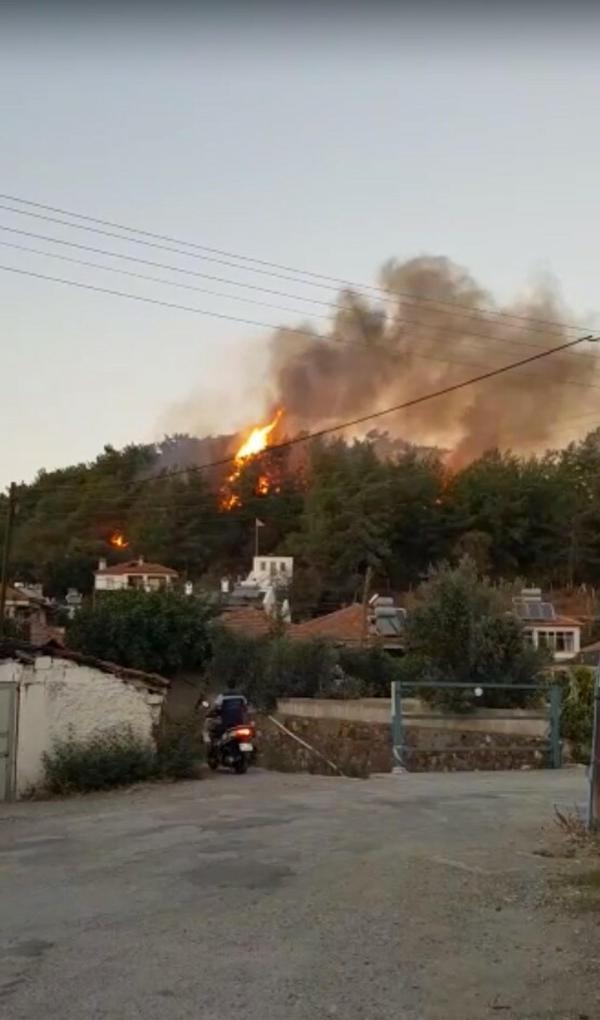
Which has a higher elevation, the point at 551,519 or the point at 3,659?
the point at 551,519

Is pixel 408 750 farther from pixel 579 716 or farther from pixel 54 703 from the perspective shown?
pixel 54 703

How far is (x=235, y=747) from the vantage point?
1870 cm

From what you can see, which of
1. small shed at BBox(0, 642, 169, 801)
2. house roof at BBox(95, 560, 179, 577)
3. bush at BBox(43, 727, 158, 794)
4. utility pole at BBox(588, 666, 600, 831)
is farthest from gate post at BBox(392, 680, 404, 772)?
house roof at BBox(95, 560, 179, 577)

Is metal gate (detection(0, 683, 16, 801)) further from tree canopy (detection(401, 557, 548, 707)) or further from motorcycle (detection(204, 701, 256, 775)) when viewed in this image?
tree canopy (detection(401, 557, 548, 707))

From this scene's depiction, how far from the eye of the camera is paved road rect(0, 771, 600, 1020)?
224 inches

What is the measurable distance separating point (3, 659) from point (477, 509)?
207 feet

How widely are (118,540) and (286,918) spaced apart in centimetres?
8431

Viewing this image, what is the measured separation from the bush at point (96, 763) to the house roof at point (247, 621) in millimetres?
19673

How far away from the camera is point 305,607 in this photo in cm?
7281

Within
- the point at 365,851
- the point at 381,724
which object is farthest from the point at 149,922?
the point at 381,724

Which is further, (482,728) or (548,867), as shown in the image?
(482,728)

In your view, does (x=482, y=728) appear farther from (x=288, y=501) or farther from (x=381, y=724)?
(x=288, y=501)

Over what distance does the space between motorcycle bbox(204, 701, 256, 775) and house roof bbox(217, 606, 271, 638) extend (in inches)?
702

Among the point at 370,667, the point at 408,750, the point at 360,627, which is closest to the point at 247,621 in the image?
the point at 360,627
